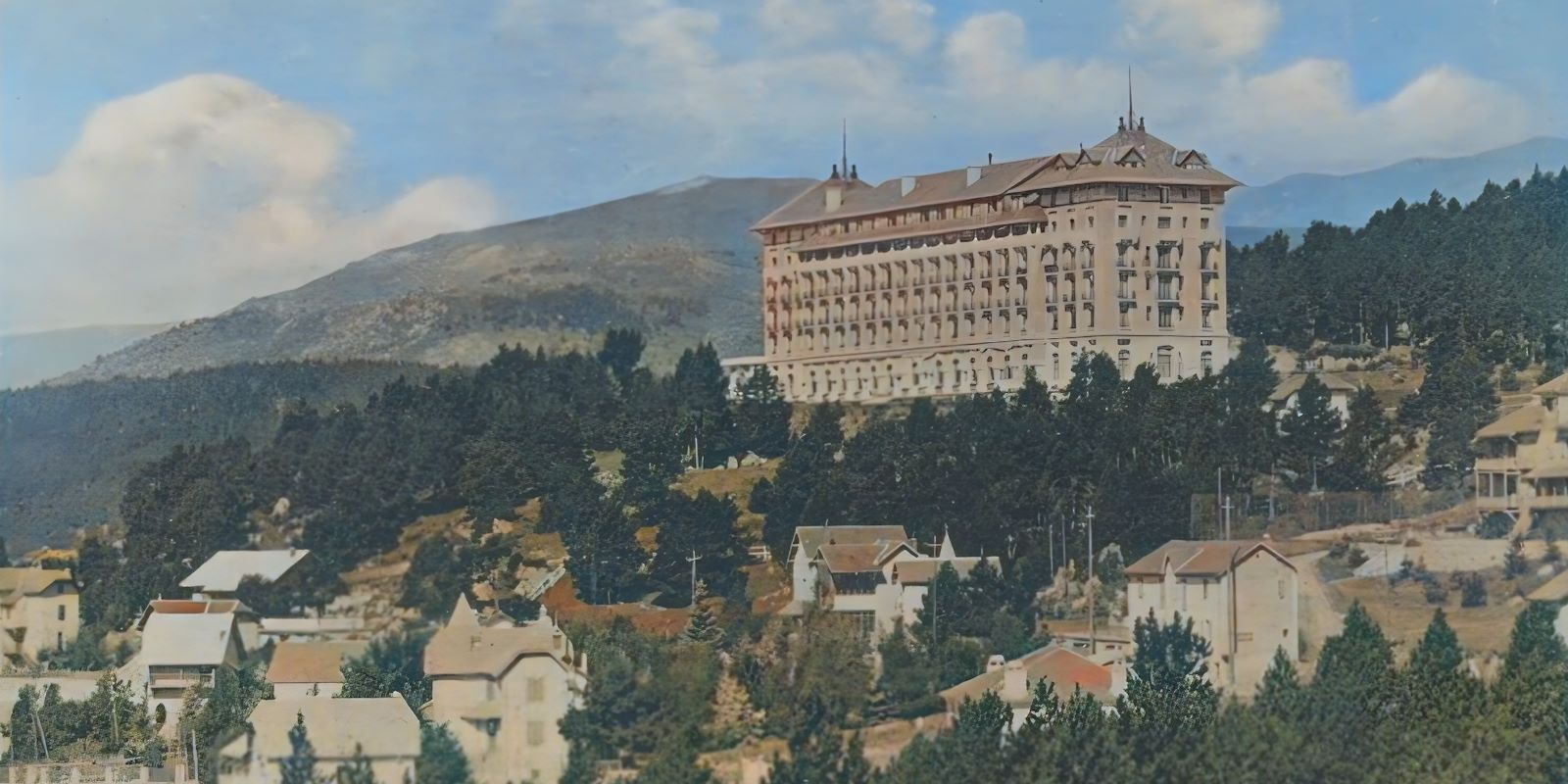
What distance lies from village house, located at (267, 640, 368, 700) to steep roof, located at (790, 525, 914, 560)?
4713 millimetres

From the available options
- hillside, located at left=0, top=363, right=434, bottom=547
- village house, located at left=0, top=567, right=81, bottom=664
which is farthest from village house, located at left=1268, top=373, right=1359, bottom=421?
village house, located at left=0, top=567, right=81, bottom=664

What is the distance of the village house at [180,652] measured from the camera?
32.2m

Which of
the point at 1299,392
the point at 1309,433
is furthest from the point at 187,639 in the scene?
the point at 1299,392

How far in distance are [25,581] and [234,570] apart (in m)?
3.09

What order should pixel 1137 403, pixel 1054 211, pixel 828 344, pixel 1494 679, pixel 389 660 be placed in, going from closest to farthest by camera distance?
pixel 1494 679 → pixel 389 660 → pixel 1137 403 → pixel 1054 211 → pixel 828 344

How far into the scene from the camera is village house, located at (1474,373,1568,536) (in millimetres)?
32688

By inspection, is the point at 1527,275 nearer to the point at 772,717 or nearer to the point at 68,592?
the point at 772,717

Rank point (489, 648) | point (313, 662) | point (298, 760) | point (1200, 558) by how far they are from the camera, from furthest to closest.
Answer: point (313, 662) → point (1200, 558) → point (489, 648) → point (298, 760)

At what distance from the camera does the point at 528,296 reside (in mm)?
45188

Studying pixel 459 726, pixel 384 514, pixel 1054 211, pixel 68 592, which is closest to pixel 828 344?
pixel 1054 211

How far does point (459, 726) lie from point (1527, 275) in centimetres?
1479

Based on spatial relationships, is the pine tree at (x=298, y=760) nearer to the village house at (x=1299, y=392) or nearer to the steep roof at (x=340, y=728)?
the steep roof at (x=340, y=728)

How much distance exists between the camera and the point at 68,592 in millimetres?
36406

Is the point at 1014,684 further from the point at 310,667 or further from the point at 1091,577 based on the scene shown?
the point at 310,667
